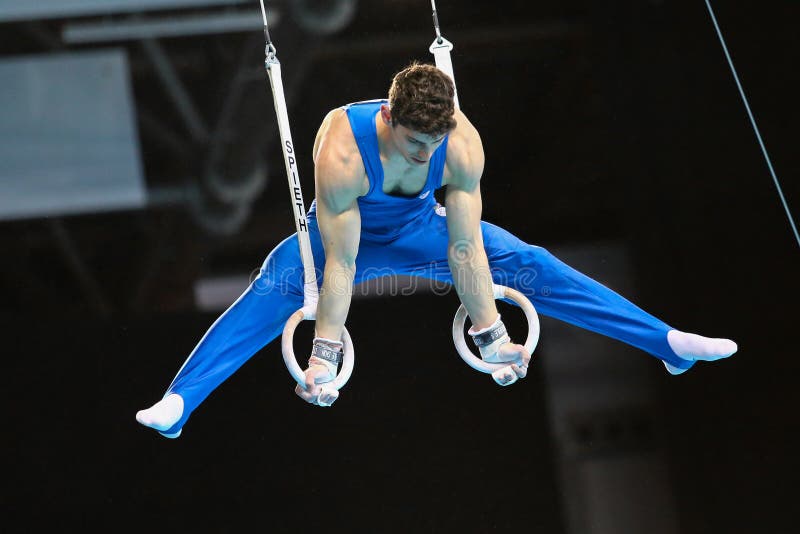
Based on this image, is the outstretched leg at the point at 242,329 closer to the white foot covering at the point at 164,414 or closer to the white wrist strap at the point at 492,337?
the white foot covering at the point at 164,414

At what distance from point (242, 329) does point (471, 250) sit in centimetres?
88

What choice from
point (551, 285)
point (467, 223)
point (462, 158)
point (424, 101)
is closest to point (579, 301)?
point (551, 285)

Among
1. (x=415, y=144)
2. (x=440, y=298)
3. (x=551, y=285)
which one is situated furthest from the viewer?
(x=440, y=298)

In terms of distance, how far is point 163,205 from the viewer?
523cm

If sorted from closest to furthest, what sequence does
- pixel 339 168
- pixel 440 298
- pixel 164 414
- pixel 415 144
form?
1. pixel 415 144
2. pixel 339 168
3. pixel 164 414
4. pixel 440 298

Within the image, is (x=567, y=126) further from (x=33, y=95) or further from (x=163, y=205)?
(x=33, y=95)

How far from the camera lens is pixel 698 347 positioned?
11.1ft

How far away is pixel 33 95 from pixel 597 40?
302 cm

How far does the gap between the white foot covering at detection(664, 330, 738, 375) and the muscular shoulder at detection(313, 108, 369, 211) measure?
123cm

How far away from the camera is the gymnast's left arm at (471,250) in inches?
120

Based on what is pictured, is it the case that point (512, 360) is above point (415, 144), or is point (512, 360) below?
below

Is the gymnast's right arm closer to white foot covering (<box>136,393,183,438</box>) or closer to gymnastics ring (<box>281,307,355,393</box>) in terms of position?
gymnastics ring (<box>281,307,355,393</box>)

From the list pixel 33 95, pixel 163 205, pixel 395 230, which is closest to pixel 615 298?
pixel 395 230

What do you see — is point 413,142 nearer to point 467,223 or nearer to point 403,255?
point 467,223
